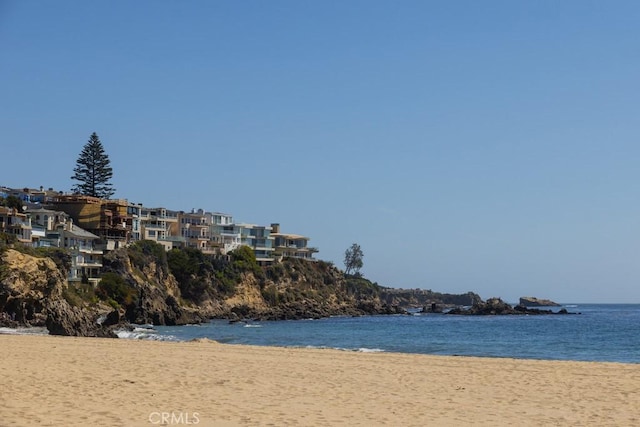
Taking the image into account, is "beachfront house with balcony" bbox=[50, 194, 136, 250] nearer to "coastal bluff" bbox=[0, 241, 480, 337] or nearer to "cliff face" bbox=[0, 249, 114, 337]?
"coastal bluff" bbox=[0, 241, 480, 337]

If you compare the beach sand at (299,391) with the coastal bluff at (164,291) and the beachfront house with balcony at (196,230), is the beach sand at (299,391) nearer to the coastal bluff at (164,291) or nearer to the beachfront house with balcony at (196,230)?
the coastal bluff at (164,291)

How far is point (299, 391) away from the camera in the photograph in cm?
1717

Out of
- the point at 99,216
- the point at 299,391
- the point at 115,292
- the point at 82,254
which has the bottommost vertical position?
the point at 299,391

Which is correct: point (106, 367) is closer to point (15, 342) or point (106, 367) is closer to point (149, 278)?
point (15, 342)

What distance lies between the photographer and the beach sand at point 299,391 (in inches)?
530

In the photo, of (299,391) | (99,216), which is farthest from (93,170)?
(299,391)

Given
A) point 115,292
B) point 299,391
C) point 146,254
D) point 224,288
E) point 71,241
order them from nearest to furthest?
point 299,391, point 115,292, point 71,241, point 146,254, point 224,288

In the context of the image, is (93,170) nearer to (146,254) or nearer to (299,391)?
(146,254)

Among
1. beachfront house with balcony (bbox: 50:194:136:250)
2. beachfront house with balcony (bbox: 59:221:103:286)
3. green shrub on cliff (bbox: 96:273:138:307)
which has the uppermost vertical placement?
beachfront house with balcony (bbox: 50:194:136:250)

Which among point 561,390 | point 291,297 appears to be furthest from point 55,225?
point 561,390

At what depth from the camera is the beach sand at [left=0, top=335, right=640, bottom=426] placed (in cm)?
1345

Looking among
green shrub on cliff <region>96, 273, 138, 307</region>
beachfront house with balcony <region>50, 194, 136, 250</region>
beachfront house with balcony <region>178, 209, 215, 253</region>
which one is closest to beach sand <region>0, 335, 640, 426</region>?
green shrub on cliff <region>96, 273, 138, 307</region>

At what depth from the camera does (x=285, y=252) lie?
132375 mm

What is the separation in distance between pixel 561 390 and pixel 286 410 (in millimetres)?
8005
